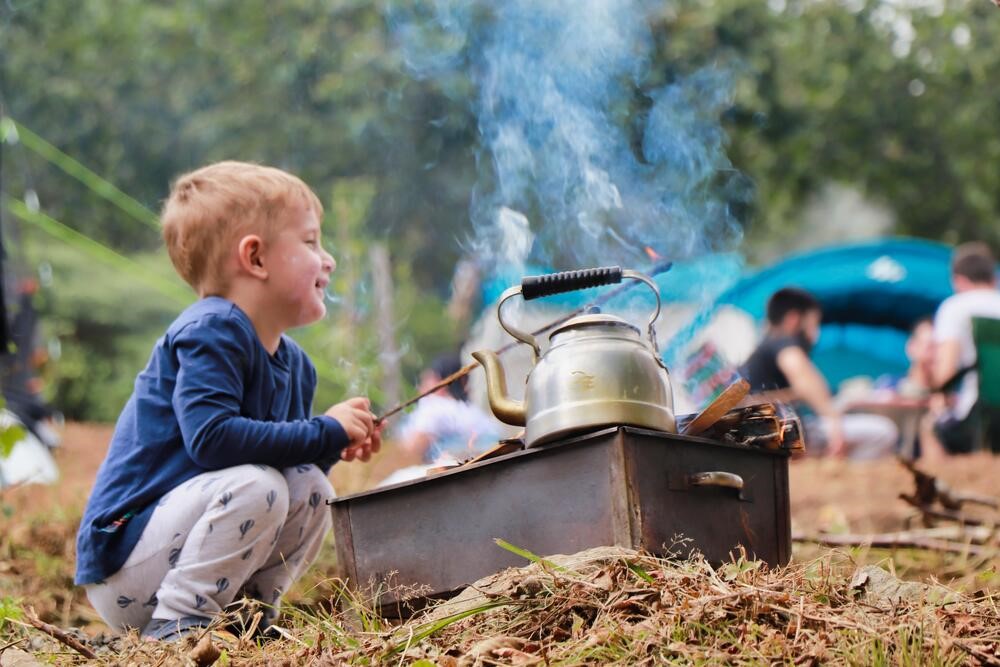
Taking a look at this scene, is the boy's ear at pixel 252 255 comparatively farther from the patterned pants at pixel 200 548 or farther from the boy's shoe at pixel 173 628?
the boy's shoe at pixel 173 628

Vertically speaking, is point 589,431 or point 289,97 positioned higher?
point 289,97

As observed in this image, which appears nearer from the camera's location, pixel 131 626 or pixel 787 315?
pixel 131 626

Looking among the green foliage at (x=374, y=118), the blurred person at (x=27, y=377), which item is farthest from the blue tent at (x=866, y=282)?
the blurred person at (x=27, y=377)

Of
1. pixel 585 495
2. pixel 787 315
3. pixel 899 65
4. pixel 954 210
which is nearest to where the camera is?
pixel 585 495

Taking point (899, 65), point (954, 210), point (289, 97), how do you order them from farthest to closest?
1. point (954, 210)
2. point (899, 65)
3. point (289, 97)

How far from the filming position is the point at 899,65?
1563cm

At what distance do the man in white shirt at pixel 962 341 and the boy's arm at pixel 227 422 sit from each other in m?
6.78

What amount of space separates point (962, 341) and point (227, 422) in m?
7.17

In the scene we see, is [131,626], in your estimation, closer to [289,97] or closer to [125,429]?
[125,429]

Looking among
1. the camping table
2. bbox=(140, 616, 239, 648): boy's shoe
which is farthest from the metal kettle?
the camping table

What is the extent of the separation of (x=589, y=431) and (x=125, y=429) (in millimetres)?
1277

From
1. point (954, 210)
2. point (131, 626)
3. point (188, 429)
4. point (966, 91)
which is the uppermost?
point (966, 91)

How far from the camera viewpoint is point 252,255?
3039 millimetres

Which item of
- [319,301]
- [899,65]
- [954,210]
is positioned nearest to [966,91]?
[899,65]
